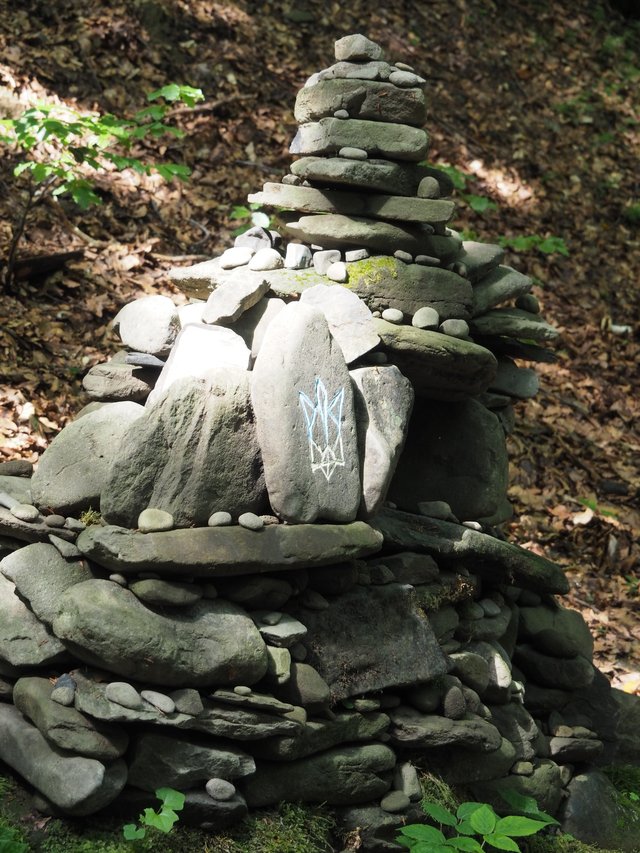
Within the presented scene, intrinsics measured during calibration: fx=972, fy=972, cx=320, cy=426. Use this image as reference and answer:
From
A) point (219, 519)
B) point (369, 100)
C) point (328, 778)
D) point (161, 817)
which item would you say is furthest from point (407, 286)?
point (161, 817)

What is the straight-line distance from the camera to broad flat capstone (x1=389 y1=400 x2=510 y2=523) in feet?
18.0

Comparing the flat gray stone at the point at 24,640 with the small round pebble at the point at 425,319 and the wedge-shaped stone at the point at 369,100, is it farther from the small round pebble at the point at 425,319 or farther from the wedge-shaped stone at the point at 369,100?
the wedge-shaped stone at the point at 369,100

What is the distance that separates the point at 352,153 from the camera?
194 inches

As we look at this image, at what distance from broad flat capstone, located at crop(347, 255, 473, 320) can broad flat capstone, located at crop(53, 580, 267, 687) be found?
185cm

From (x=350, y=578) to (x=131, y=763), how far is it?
126 cm

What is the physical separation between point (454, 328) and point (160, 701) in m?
2.39

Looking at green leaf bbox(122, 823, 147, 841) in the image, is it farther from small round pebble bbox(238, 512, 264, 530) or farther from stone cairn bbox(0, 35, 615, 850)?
small round pebble bbox(238, 512, 264, 530)

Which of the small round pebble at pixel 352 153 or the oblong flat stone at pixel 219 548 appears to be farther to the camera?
the small round pebble at pixel 352 153

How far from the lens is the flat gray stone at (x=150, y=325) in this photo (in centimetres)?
465

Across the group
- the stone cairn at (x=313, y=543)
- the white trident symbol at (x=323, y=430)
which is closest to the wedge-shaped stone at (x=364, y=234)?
the stone cairn at (x=313, y=543)

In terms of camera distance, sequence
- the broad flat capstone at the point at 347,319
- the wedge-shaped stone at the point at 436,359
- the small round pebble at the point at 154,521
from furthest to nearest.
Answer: the wedge-shaped stone at the point at 436,359, the broad flat capstone at the point at 347,319, the small round pebble at the point at 154,521

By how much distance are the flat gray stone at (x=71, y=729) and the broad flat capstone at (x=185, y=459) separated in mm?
750

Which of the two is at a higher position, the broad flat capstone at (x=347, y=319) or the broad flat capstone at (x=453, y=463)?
the broad flat capstone at (x=347, y=319)

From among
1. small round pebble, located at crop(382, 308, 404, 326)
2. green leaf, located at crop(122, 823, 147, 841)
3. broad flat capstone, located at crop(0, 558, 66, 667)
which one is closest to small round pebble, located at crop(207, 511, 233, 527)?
broad flat capstone, located at crop(0, 558, 66, 667)
